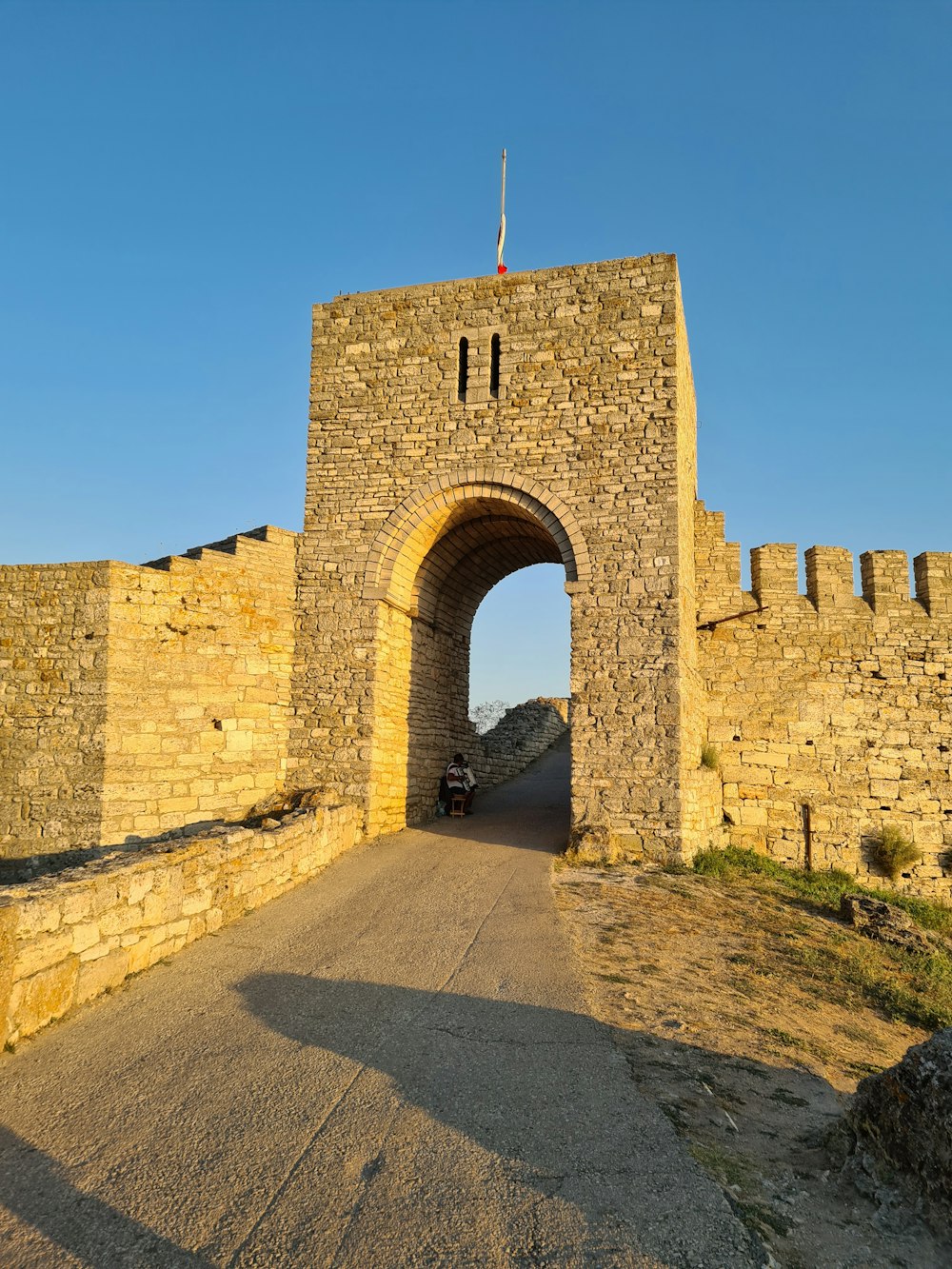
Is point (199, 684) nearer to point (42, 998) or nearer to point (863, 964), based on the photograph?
point (42, 998)

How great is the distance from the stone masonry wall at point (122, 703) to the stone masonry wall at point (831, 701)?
7.30 m

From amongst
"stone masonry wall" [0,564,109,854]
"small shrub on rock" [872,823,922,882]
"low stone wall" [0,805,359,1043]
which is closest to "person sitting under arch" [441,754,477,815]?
"low stone wall" [0,805,359,1043]

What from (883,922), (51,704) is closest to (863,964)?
(883,922)

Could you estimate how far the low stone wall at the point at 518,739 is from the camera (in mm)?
17156

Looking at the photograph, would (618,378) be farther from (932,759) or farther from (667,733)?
(932,759)

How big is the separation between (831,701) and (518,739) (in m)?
8.26

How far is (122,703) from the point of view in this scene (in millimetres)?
9586

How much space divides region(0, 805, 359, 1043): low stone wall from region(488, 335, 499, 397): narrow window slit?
672cm

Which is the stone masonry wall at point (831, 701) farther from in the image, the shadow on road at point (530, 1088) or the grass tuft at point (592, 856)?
the shadow on road at point (530, 1088)

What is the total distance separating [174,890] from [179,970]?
63 centimetres

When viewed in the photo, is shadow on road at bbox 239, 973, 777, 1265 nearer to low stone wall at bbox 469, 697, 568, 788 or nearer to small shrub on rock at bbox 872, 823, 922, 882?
small shrub on rock at bbox 872, 823, 922, 882

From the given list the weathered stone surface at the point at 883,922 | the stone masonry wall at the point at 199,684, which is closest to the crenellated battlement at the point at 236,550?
the stone masonry wall at the point at 199,684

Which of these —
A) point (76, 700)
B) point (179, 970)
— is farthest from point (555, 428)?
point (179, 970)

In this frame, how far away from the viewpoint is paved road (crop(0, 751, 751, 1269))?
304 cm
